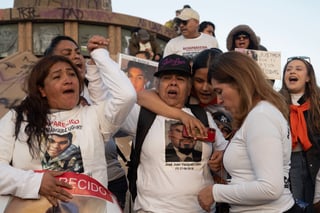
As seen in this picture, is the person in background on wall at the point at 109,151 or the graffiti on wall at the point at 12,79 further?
the graffiti on wall at the point at 12,79

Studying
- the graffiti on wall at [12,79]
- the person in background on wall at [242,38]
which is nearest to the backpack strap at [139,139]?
the graffiti on wall at [12,79]

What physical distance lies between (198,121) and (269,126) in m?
0.73

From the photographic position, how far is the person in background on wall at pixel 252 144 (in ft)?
8.02

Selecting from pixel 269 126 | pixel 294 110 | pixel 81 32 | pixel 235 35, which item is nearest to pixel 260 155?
pixel 269 126

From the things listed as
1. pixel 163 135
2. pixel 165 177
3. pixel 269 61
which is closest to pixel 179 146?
pixel 163 135

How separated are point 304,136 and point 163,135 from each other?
5.93ft

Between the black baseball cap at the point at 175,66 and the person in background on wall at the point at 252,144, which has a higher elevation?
the black baseball cap at the point at 175,66

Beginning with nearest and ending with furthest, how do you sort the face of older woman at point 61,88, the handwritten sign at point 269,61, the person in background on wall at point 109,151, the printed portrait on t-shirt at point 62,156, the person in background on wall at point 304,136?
1. the printed portrait on t-shirt at point 62,156
2. the face of older woman at point 61,88
3. the person in background on wall at point 109,151
4. the person in background on wall at point 304,136
5. the handwritten sign at point 269,61

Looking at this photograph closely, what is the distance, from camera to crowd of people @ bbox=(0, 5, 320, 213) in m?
2.54

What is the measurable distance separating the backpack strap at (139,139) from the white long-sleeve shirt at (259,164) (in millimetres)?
642

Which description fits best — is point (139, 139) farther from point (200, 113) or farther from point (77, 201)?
point (77, 201)

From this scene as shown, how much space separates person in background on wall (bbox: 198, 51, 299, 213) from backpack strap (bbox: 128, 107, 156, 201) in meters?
0.57

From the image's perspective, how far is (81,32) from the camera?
12.9 metres

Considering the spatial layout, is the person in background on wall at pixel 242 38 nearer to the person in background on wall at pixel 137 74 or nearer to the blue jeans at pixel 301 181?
the person in background on wall at pixel 137 74
